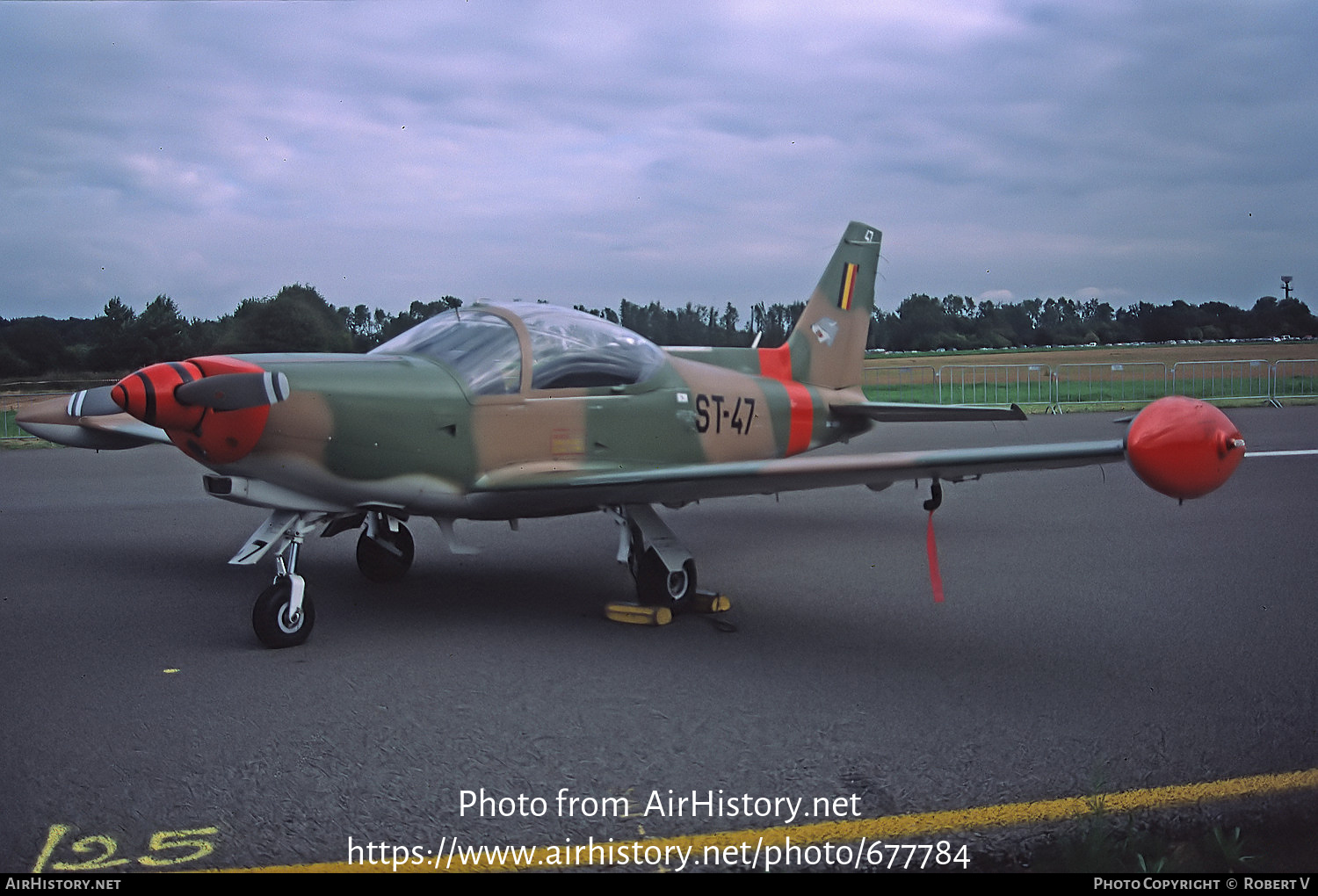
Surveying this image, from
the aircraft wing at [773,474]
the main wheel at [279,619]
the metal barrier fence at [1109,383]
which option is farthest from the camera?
the metal barrier fence at [1109,383]

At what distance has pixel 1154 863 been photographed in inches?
115

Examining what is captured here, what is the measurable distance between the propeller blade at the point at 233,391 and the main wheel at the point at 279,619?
1020 millimetres

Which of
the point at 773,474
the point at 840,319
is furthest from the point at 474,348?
the point at 840,319

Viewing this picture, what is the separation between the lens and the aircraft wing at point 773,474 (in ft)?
15.4

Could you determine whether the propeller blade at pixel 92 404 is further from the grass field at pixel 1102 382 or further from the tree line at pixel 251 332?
the grass field at pixel 1102 382

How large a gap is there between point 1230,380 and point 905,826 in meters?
26.9

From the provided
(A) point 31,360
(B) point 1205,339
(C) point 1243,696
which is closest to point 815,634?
(C) point 1243,696

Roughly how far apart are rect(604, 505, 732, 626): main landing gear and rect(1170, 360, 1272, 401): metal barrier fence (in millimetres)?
22304

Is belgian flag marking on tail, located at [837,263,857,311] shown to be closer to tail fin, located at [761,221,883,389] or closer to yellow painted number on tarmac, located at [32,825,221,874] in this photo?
tail fin, located at [761,221,883,389]

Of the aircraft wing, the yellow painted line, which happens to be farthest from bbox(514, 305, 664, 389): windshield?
the yellow painted line

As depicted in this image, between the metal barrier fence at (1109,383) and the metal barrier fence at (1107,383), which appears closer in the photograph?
Answer: the metal barrier fence at (1107,383)

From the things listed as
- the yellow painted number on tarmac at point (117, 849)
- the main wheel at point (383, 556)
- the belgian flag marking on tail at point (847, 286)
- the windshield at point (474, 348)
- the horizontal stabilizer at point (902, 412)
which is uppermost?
the belgian flag marking on tail at point (847, 286)

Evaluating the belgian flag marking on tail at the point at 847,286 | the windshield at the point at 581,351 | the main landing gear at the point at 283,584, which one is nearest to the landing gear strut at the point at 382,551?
the main landing gear at the point at 283,584

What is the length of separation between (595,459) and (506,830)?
11.2 feet
